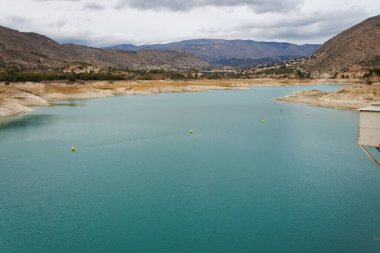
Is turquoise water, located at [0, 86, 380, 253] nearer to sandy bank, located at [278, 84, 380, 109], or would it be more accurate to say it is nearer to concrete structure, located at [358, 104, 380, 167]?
concrete structure, located at [358, 104, 380, 167]

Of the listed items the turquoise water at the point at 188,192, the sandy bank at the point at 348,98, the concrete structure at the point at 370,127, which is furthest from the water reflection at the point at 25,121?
the sandy bank at the point at 348,98

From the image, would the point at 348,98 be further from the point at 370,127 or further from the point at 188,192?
the point at 370,127

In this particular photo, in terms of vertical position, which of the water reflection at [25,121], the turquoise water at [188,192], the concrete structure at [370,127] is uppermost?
the concrete structure at [370,127]

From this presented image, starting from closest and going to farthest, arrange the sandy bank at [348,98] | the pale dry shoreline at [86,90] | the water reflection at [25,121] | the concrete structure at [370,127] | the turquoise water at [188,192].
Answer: the concrete structure at [370,127], the turquoise water at [188,192], the water reflection at [25,121], the sandy bank at [348,98], the pale dry shoreline at [86,90]

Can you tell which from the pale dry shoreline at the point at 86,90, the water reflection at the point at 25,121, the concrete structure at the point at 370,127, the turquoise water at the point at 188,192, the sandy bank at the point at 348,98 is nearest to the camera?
the concrete structure at the point at 370,127

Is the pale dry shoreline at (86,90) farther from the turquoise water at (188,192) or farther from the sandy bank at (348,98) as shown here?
the turquoise water at (188,192)

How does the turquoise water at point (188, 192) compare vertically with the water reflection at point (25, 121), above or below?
above

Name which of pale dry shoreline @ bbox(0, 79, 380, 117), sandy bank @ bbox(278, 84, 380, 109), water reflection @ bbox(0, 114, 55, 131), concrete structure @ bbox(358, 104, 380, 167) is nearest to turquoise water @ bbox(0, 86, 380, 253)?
concrete structure @ bbox(358, 104, 380, 167)

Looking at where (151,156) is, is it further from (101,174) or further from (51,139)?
(51,139)
